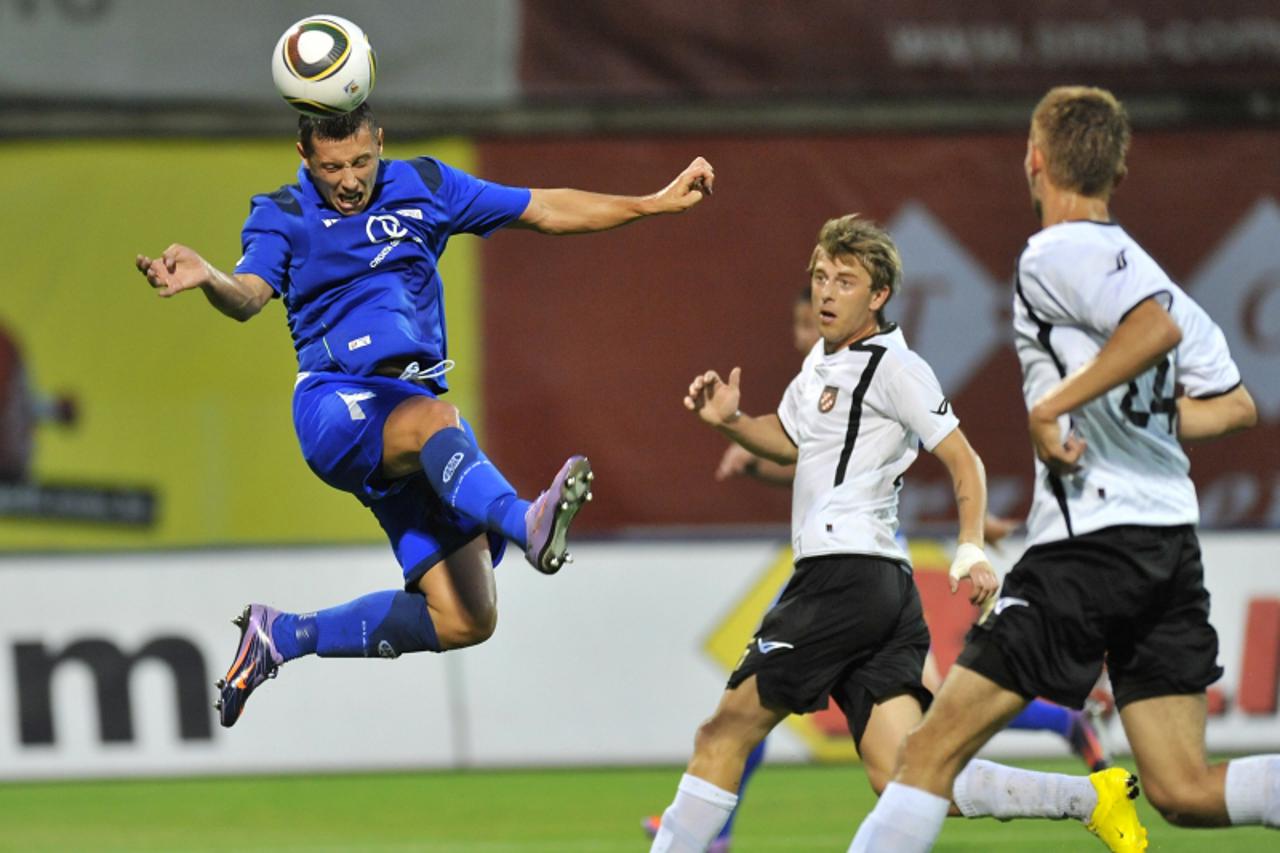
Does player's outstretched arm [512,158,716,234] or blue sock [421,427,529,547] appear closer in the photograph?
blue sock [421,427,529,547]

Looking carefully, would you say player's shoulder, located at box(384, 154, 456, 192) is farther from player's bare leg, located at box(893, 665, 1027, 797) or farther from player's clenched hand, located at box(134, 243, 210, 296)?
player's bare leg, located at box(893, 665, 1027, 797)

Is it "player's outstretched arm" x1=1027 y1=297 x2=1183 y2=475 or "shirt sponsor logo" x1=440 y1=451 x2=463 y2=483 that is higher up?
"player's outstretched arm" x1=1027 y1=297 x2=1183 y2=475

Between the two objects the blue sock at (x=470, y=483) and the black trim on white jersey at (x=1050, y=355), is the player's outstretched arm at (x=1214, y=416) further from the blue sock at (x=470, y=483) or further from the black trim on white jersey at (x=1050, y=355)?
the blue sock at (x=470, y=483)

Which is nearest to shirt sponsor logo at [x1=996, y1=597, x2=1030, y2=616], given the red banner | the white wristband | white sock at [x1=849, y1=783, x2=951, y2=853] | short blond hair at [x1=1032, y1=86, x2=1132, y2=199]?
the white wristband

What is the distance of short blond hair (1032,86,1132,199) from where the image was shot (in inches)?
178

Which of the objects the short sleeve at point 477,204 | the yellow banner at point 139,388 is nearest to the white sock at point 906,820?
the short sleeve at point 477,204

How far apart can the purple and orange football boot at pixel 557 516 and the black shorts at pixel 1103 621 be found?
3.69ft

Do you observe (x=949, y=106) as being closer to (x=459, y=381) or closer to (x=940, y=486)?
(x=940, y=486)

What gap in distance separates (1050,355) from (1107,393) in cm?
19

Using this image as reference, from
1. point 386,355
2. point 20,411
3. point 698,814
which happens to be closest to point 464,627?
point 386,355

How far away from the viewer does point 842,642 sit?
17.2ft

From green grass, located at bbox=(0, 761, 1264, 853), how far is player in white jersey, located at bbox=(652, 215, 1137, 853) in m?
1.69

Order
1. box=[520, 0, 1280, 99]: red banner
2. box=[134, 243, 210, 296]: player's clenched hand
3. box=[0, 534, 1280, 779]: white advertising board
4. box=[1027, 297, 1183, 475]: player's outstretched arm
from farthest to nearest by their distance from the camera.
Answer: box=[520, 0, 1280, 99]: red banner
box=[0, 534, 1280, 779]: white advertising board
box=[134, 243, 210, 296]: player's clenched hand
box=[1027, 297, 1183, 475]: player's outstretched arm

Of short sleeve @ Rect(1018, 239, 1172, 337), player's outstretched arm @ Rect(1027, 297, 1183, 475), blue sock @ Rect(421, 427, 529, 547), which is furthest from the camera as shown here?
blue sock @ Rect(421, 427, 529, 547)
